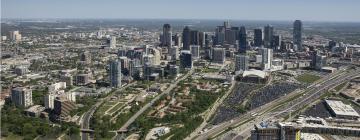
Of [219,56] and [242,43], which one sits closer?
[219,56]

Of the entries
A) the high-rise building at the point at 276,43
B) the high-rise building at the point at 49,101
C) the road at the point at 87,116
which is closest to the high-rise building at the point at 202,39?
the high-rise building at the point at 276,43

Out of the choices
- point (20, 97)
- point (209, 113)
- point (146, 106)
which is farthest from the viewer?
point (146, 106)

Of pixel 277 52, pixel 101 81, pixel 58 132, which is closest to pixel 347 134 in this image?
pixel 58 132

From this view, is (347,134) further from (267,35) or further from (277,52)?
(267,35)

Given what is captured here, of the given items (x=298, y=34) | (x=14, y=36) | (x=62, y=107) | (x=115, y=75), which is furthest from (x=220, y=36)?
(x=62, y=107)

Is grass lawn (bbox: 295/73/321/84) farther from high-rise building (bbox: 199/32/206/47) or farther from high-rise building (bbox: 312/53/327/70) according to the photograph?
high-rise building (bbox: 199/32/206/47)

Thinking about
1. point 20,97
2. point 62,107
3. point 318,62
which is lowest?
point 62,107

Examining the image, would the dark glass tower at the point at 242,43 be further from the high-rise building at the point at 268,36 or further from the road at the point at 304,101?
the road at the point at 304,101

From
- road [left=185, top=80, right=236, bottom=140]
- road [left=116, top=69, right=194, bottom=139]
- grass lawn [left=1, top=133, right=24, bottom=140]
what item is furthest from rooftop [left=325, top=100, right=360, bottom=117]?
grass lawn [left=1, top=133, right=24, bottom=140]

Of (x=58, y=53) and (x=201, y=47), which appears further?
(x=201, y=47)

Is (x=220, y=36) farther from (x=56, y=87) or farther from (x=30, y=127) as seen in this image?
(x=30, y=127)

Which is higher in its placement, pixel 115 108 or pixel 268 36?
pixel 268 36
